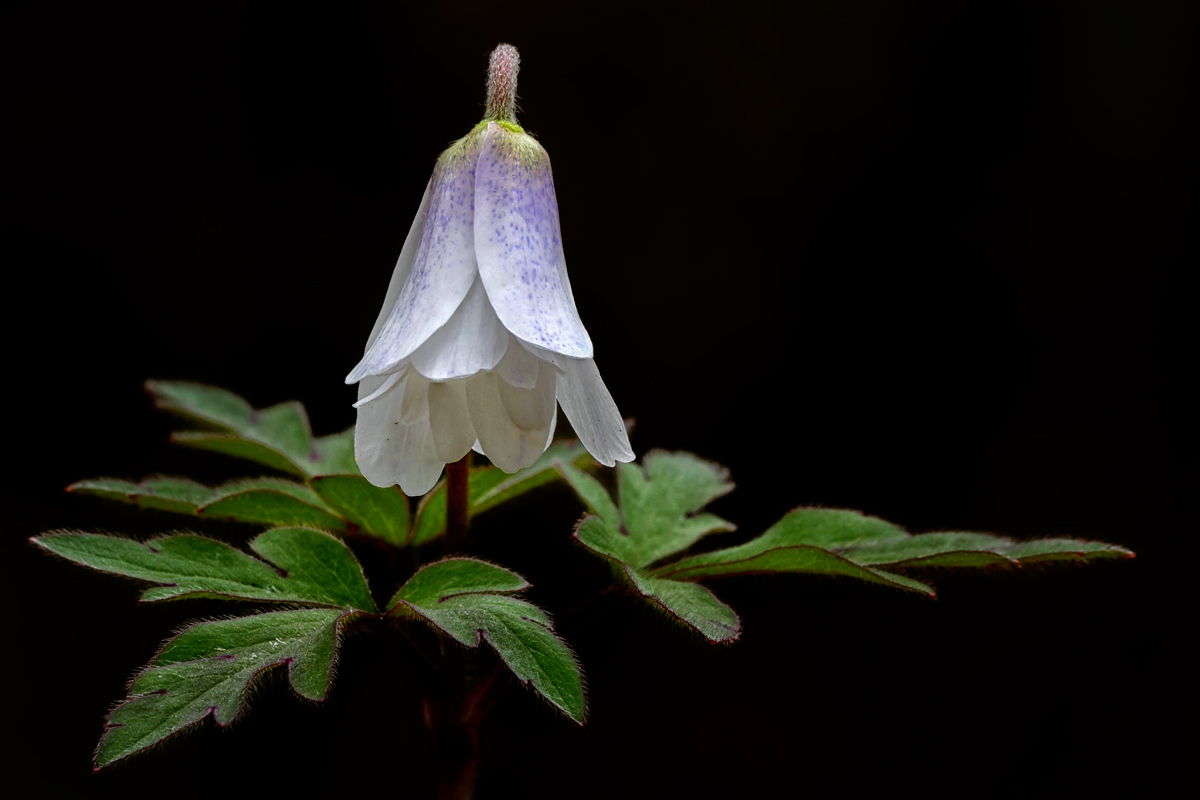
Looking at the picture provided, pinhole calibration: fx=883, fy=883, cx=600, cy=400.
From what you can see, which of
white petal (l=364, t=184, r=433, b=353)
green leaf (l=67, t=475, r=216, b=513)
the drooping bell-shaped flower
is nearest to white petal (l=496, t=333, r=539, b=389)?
the drooping bell-shaped flower

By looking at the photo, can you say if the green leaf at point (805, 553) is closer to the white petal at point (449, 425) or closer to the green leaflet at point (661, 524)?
the green leaflet at point (661, 524)

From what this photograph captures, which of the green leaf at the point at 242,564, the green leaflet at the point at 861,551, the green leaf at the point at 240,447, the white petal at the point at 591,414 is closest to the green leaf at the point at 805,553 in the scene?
the green leaflet at the point at 861,551

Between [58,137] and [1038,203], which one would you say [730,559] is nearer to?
[1038,203]

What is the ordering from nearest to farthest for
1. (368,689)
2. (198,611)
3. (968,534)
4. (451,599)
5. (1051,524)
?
(451,599), (968,534), (198,611), (368,689), (1051,524)

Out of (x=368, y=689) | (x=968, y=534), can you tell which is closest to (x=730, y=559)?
→ (x=968, y=534)

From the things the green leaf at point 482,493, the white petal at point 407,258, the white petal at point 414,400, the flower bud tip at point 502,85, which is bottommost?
the green leaf at point 482,493

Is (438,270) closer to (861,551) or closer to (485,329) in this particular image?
(485,329)
